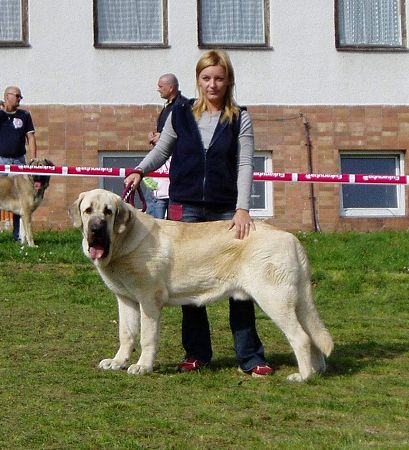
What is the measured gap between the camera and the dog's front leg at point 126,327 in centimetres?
759

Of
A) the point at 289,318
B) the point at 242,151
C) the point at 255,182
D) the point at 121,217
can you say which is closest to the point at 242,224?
the point at 242,151

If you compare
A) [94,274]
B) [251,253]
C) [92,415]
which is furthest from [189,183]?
[94,274]

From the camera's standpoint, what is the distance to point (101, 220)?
7.12 meters

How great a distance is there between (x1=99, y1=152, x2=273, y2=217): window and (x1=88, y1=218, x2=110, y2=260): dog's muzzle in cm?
1080

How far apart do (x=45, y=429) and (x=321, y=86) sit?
13253 mm

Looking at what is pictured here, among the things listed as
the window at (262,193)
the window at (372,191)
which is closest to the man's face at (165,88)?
the window at (262,193)

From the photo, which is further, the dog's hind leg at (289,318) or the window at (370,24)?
the window at (370,24)

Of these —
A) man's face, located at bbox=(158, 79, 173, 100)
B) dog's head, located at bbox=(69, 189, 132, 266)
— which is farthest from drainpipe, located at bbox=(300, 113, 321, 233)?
dog's head, located at bbox=(69, 189, 132, 266)

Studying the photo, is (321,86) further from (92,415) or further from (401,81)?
(92,415)

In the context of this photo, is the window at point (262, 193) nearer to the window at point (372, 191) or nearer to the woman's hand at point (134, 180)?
the window at point (372, 191)

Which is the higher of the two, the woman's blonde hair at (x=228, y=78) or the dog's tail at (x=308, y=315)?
the woman's blonde hair at (x=228, y=78)

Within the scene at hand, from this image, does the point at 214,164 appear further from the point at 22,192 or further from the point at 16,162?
the point at 16,162

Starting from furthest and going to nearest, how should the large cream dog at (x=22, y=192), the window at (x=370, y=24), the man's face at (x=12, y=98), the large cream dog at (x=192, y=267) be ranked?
the window at (x=370, y=24), the large cream dog at (x=22, y=192), the man's face at (x=12, y=98), the large cream dog at (x=192, y=267)

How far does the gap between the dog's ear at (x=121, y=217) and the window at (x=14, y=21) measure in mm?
11258
